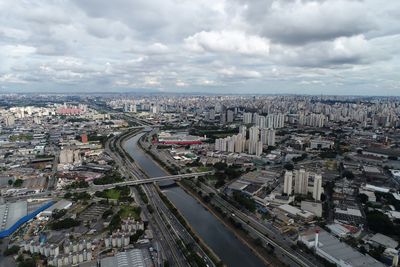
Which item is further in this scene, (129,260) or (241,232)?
(241,232)

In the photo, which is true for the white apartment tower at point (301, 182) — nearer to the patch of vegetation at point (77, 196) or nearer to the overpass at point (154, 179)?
the overpass at point (154, 179)

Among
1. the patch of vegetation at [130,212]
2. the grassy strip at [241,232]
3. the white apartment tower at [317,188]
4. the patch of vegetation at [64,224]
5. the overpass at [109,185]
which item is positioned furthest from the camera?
the overpass at [109,185]

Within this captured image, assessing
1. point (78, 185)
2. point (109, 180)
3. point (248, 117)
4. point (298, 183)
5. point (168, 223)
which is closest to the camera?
point (168, 223)

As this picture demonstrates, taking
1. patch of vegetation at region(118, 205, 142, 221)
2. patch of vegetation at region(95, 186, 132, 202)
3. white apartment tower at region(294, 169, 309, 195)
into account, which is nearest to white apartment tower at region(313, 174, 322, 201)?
white apartment tower at region(294, 169, 309, 195)

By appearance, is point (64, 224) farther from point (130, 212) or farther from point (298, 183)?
point (298, 183)

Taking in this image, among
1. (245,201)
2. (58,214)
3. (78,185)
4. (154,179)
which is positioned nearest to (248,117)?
(154,179)

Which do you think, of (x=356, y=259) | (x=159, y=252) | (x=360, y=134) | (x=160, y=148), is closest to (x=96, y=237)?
(x=159, y=252)

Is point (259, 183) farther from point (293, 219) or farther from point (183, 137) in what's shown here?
point (183, 137)

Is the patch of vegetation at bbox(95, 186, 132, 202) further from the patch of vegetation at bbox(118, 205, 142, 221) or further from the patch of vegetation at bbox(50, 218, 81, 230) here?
the patch of vegetation at bbox(50, 218, 81, 230)

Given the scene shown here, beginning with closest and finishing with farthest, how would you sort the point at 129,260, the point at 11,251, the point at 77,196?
the point at 129,260, the point at 11,251, the point at 77,196

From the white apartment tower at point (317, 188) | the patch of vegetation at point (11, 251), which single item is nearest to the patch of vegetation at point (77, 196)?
the patch of vegetation at point (11, 251)
